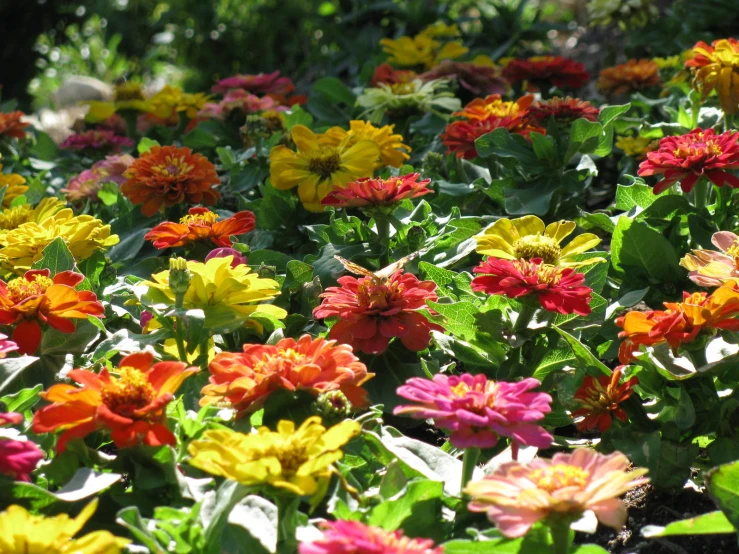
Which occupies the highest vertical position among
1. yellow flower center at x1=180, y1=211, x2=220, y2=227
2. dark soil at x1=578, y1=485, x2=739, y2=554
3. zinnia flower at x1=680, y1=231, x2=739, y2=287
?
yellow flower center at x1=180, y1=211, x2=220, y2=227

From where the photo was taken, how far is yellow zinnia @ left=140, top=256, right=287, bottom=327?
1.71 m

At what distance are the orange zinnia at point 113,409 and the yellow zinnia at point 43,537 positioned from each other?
0.18 m

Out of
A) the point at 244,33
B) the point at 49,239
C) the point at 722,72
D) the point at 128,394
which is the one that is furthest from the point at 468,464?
the point at 244,33

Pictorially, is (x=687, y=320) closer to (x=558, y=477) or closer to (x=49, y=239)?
(x=558, y=477)

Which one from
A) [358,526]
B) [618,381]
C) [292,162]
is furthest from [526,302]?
[292,162]

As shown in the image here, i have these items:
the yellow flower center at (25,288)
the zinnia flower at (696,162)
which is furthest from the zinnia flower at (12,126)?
the zinnia flower at (696,162)

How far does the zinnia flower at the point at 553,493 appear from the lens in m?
1.17

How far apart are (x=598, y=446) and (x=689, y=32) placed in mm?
2942

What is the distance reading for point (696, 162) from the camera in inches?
76.9

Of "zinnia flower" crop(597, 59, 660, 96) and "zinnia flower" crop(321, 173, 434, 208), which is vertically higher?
"zinnia flower" crop(321, 173, 434, 208)

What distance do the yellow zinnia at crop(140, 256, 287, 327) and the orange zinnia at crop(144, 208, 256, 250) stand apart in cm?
30

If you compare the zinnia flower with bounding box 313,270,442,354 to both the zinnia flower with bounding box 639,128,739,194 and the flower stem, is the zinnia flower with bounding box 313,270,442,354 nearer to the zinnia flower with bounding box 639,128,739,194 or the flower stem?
the flower stem

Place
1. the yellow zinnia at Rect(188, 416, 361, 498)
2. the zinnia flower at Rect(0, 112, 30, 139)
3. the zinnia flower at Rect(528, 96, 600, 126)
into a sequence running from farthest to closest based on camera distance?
the zinnia flower at Rect(0, 112, 30, 139) → the zinnia flower at Rect(528, 96, 600, 126) → the yellow zinnia at Rect(188, 416, 361, 498)

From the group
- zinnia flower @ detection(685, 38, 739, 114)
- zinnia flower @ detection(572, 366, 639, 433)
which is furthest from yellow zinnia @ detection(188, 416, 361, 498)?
zinnia flower @ detection(685, 38, 739, 114)
